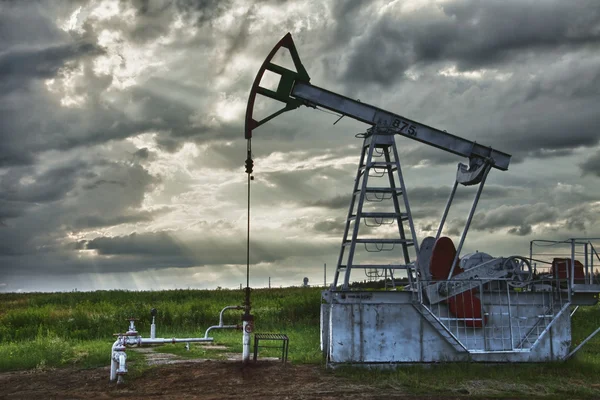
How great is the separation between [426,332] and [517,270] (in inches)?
→ 109

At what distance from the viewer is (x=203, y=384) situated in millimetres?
11711

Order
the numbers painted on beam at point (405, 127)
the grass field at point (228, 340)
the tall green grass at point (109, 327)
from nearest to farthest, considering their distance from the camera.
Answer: the grass field at point (228, 340) < the numbers painted on beam at point (405, 127) < the tall green grass at point (109, 327)

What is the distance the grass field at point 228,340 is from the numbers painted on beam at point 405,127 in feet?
17.3

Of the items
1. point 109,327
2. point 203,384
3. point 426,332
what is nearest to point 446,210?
point 426,332

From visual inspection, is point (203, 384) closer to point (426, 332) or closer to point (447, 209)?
point (426, 332)

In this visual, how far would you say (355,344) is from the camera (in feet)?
43.6

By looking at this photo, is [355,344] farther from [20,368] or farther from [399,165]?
[20,368]

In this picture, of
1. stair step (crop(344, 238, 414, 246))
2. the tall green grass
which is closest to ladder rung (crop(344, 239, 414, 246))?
stair step (crop(344, 238, 414, 246))

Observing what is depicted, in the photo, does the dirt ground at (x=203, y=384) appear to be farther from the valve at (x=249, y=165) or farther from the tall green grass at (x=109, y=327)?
the valve at (x=249, y=165)

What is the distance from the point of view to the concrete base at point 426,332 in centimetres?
1331

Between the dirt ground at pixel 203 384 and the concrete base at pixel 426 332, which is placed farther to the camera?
the concrete base at pixel 426 332

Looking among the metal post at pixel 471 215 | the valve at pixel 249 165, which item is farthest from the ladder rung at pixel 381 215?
the valve at pixel 249 165

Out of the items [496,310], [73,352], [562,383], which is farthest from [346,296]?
[73,352]

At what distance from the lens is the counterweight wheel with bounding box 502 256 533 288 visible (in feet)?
47.9
